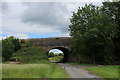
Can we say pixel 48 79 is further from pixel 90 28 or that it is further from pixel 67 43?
pixel 67 43

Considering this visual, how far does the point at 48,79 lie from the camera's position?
14758 mm

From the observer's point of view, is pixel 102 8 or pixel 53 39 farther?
pixel 53 39

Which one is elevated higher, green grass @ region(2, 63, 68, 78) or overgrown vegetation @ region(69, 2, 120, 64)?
overgrown vegetation @ region(69, 2, 120, 64)

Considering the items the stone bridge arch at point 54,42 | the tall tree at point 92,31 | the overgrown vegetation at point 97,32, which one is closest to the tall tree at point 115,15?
the overgrown vegetation at point 97,32

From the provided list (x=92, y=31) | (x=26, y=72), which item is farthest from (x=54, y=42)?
(x=26, y=72)

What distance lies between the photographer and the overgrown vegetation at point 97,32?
42.4 meters

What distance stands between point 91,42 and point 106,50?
12.1 ft

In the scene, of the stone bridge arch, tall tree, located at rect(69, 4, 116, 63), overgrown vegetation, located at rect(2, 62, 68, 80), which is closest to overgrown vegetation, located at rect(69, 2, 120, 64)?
tall tree, located at rect(69, 4, 116, 63)

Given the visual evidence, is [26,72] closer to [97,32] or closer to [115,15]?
[97,32]

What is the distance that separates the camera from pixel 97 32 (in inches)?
1641

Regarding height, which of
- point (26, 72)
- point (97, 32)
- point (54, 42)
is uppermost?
point (97, 32)

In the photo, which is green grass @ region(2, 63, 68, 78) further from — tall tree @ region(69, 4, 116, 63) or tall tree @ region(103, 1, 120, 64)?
tall tree @ region(103, 1, 120, 64)

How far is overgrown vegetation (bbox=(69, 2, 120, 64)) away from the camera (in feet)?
139

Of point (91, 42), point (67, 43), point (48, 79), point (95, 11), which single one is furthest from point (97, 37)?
point (48, 79)
